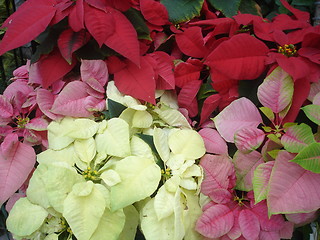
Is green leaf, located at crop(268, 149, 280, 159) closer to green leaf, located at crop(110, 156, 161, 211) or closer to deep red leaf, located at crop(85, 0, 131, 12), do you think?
green leaf, located at crop(110, 156, 161, 211)

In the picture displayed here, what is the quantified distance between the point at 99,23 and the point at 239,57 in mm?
312

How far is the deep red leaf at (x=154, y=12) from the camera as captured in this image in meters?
0.90

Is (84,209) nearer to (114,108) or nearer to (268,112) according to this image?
(114,108)

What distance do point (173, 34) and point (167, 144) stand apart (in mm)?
309

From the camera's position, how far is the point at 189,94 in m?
0.89

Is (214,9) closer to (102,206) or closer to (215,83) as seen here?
(215,83)

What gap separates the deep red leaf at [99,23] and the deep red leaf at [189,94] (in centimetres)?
23

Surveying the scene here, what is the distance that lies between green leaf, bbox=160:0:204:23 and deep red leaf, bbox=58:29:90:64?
25 cm

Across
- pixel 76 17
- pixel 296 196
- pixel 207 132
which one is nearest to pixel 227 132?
pixel 207 132

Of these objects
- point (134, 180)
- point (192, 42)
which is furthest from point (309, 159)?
point (192, 42)

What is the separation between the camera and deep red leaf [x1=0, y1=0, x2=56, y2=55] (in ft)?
2.51

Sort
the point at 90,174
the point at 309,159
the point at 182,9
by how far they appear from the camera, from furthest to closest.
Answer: the point at 182,9
the point at 90,174
the point at 309,159

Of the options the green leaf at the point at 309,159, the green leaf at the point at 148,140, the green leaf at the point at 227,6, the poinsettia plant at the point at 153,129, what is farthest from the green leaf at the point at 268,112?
the green leaf at the point at 227,6

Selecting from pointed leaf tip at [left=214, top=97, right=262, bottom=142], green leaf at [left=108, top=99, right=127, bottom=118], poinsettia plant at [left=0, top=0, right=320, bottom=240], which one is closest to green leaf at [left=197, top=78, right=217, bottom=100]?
poinsettia plant at [left=0, top=0, right=320, bottom=240]
